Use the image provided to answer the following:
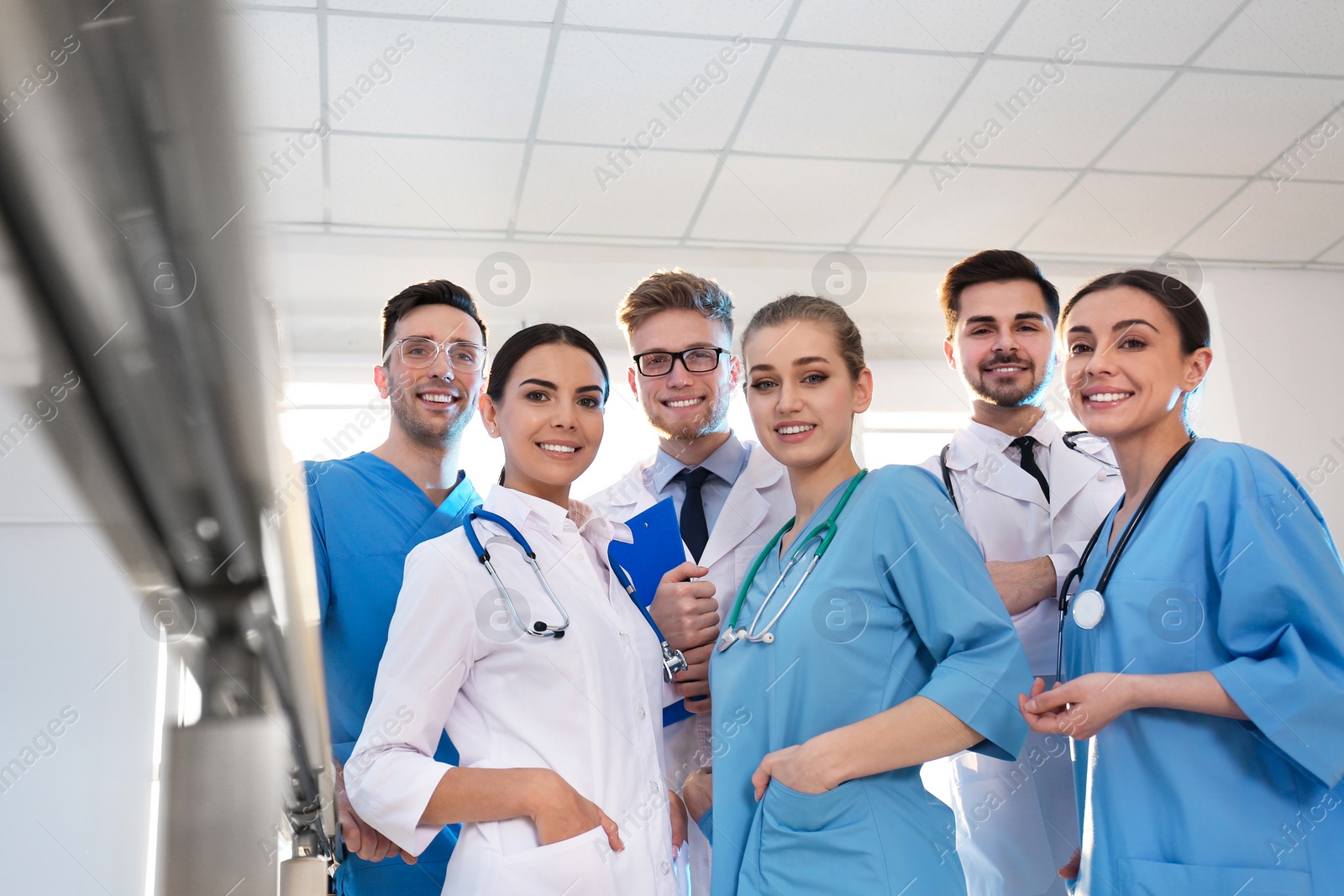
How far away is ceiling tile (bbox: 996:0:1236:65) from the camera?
10.5 ft

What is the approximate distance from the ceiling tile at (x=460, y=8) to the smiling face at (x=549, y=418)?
2.14 metres

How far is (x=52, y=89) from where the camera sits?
0.18m

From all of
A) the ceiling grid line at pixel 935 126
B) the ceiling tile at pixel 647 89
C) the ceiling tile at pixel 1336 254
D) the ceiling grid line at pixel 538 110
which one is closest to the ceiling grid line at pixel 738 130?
the ceiling tile at pixel 647 89

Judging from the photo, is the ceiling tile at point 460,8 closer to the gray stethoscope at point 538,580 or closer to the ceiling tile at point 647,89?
the ceiling tile at point 647,89

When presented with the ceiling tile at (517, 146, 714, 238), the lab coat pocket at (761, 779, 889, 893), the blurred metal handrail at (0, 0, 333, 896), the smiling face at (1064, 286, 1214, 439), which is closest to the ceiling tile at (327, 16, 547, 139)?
the ceiling tile at (517, 146, 714, 238)

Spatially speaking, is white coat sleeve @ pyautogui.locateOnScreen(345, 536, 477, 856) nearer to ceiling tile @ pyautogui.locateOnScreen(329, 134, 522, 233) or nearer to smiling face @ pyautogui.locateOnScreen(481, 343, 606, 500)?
smiling face @ pyautogui.locateOnScreen(481, 343, 606, 500)

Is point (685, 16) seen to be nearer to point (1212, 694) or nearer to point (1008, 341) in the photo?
point (1008, 341)

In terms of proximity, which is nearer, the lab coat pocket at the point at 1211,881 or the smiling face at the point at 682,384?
the lab coat pocket at the point at 1211,881

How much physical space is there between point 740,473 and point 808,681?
683 millimetres

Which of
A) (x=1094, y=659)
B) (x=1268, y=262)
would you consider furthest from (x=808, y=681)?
(x=1268, y=262)

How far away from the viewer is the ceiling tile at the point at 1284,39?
3.28m

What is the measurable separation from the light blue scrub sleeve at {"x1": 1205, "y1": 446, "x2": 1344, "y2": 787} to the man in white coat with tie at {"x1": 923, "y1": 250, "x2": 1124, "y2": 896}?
42 cm

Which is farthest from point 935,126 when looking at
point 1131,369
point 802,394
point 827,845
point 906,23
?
point 827,845

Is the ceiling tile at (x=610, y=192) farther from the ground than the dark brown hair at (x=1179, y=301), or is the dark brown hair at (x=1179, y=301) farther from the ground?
the ceiling tile at (x=610, y=192)
